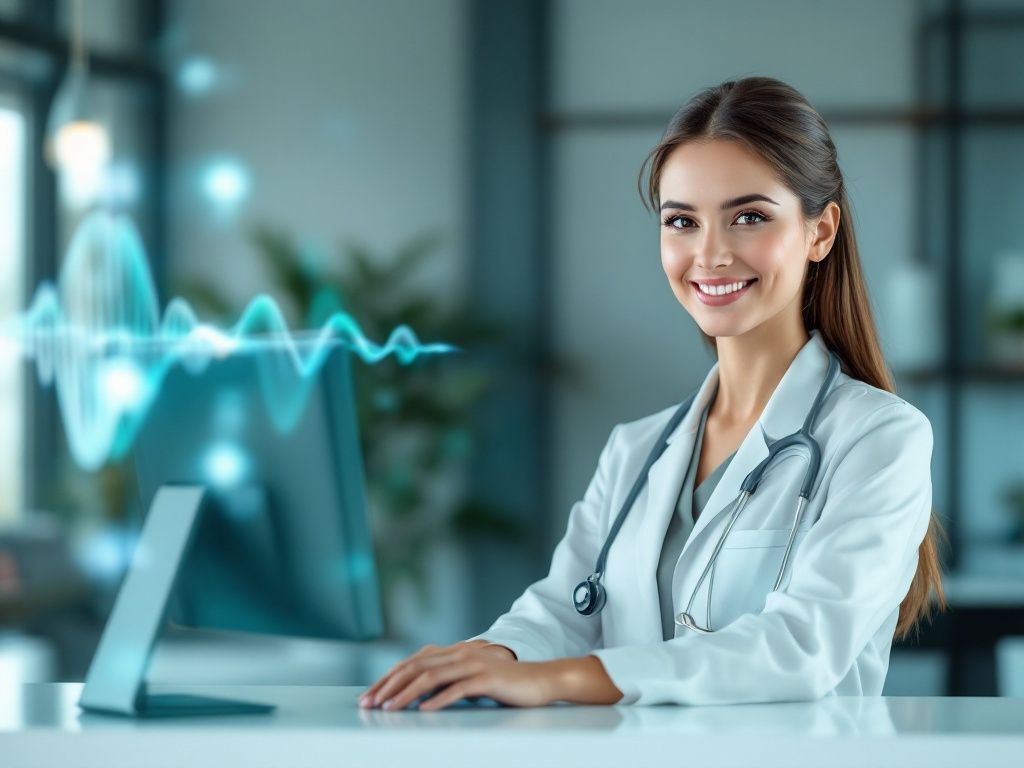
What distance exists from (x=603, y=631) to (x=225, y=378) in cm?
62

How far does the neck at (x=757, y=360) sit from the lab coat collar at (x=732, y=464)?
3 centimetres

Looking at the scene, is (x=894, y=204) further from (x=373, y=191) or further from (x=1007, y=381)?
(x=373, y=191)

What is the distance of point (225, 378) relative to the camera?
117 centimetres

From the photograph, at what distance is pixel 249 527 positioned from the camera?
116 centimetres

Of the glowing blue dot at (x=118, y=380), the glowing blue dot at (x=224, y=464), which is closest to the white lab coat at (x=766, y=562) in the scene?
the glowing blue dot at (x=224, y=464)

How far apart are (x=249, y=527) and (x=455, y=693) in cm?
25

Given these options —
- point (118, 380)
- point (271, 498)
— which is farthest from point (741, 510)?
point (118, 380)

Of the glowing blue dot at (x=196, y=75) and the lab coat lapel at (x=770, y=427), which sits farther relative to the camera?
the glowing blue dot at (x=196, y=75)

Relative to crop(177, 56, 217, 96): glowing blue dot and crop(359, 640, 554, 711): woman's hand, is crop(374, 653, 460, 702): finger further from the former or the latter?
crop(177, 56, 217, 96): glowing blue dot

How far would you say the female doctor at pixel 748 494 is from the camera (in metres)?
1.14

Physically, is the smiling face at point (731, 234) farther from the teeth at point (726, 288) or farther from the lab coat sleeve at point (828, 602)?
the lab coat sleeve at point (828, 602)

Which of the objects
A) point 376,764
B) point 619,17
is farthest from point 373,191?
point 376,764

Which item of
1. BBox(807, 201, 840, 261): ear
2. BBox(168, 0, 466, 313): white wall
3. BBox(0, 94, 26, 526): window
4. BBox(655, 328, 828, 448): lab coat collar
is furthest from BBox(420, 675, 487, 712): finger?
BBox(0, 94, 26, 526): window

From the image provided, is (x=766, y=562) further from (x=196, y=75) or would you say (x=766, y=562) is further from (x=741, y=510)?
(x=196, y=75)
